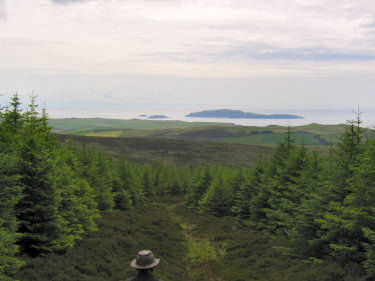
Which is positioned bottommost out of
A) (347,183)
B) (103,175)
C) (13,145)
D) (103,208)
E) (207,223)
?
(207,223)

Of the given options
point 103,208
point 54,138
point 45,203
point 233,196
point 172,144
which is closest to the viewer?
point 45,203

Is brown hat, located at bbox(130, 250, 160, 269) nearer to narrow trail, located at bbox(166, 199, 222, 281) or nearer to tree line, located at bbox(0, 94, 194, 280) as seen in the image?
tree line, located at bbox(0, 94, 194, 280)

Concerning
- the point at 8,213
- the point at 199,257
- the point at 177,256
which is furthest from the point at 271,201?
the point at 8,213

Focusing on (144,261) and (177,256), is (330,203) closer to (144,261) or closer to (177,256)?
(177,256)

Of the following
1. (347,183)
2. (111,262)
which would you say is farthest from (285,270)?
(111,262)

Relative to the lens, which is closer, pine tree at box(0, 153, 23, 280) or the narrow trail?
pine tree at box(0, 153, 23, 280)

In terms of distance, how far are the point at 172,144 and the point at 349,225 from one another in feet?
492

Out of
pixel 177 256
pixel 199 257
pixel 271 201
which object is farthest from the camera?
pixel 271 201

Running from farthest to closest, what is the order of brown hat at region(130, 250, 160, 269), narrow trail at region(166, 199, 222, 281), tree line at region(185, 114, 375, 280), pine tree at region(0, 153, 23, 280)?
narrow trail at region(166, 199, 222, 281) → tree line at region(185, 114, 375, 280) → pine tree at region(0, 153, 23, 280) → brown hat at region(130, 250, 160, 269)

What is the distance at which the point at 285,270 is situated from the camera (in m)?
14.3

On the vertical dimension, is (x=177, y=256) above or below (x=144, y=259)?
below

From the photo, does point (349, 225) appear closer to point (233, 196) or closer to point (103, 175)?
point (233, 196)

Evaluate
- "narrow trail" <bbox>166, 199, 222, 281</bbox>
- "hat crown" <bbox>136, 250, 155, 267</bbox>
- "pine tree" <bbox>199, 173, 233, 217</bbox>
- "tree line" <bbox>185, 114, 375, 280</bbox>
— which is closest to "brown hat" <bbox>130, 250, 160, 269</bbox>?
"hat crown" <bbox>136, 250, 155, 267</bbox>

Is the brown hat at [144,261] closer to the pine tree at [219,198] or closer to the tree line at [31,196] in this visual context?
the tree line at [31,196]
